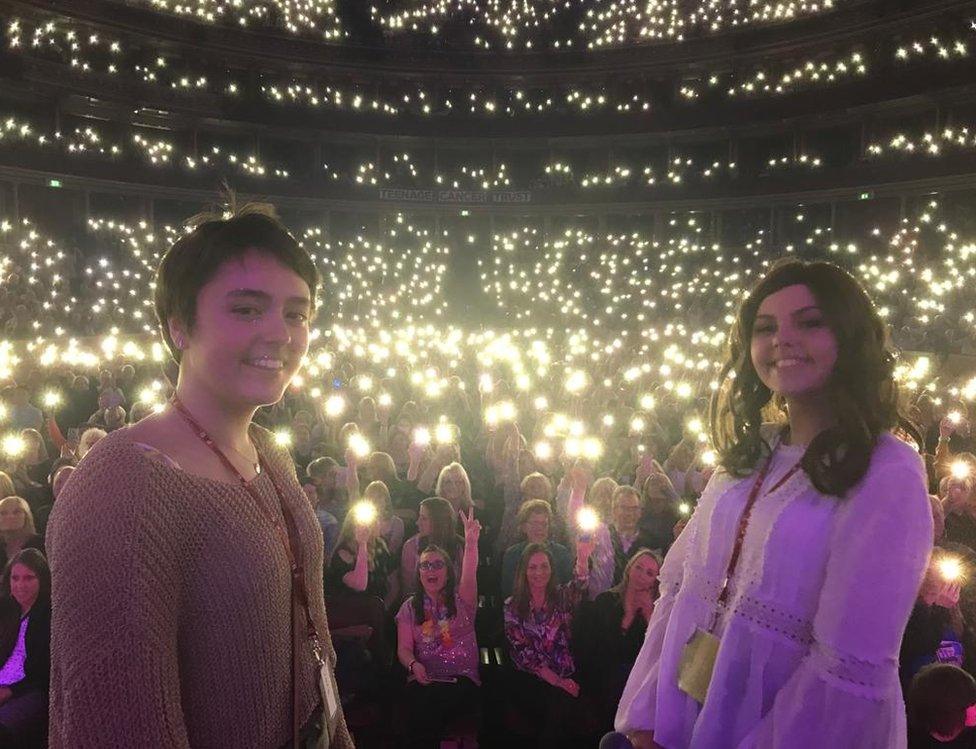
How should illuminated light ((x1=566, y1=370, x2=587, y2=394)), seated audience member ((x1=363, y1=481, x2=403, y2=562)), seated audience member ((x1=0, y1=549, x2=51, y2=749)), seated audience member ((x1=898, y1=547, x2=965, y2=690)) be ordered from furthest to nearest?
illuminated light ((x1=566, y1=370, x2=587, y2=394))
seated audience member ((x1=363, y1=481, x2=403, y2=562))
seated audience member ((x1=898, y1=547, x2=965, y2=690))
seated audience member ((x1=0, y1=549, x2=51, y2=749))

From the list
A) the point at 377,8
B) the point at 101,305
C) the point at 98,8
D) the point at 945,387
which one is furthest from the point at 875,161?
the point at 98,8

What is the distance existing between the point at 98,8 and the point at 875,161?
98.6ft

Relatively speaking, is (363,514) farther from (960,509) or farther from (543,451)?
(960,509)

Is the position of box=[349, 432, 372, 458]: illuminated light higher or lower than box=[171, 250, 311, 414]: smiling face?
lower

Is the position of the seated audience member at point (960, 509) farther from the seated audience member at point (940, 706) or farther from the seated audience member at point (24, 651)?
the seated audience member at point (24, 651)

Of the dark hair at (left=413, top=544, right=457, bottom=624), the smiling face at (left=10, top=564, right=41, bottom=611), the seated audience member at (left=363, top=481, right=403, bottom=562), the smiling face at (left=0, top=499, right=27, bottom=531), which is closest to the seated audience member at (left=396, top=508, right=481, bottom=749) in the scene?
the dark hair at (left=413, top=544, right=457, bottom=624)

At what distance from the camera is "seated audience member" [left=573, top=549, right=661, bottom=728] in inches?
→ 195

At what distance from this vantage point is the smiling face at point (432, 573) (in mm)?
5059

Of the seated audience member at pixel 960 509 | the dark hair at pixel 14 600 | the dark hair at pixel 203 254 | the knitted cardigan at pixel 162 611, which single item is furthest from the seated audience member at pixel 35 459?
the seated audience member at pixel 960 509

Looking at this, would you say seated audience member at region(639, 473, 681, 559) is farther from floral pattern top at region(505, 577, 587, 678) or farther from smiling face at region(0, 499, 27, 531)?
smiling face at region(0, 499, 27, 531)

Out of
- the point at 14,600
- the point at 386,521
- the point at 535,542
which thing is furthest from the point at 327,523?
the point at 14,600

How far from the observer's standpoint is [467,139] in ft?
110

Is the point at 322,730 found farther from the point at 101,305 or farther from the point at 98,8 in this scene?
the point at 98,8

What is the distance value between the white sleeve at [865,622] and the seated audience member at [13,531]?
226 inches
